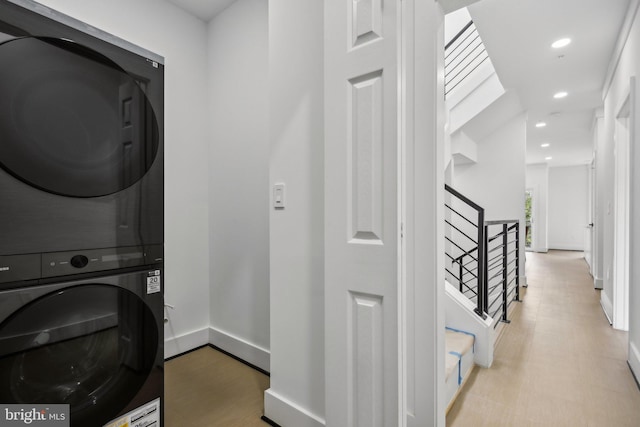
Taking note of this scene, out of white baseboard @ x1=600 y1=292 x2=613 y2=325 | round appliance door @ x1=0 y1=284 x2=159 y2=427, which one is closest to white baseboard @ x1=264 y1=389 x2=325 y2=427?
round appliance door @ x1=0 y1=284 x2=159 y2=427

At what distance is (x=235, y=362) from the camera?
228 cm

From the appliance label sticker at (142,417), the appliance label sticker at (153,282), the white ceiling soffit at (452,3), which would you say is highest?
the white ceiling soffit at (452,3)

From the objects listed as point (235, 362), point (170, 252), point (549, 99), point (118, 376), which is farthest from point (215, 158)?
point (549, 99)

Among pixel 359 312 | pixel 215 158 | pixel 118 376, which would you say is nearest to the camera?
pixel 118 376

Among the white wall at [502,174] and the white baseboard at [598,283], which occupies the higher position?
the white wall at [502,174]

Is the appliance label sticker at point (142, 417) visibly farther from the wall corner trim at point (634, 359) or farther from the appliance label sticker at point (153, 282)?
the wall corner trim at point (634, 359)

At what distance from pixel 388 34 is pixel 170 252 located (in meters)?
2.05

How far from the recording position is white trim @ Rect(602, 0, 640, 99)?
2439mm

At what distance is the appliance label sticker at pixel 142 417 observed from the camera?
1036 millimetres

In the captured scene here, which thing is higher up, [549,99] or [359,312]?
[549,99]

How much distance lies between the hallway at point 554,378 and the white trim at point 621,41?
104 inches

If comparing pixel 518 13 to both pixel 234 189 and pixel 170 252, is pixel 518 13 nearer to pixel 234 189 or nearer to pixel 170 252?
pixel 234 189

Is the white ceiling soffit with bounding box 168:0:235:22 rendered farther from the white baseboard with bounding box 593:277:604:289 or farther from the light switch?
the white baseboard with bounding box 593:277:604:289

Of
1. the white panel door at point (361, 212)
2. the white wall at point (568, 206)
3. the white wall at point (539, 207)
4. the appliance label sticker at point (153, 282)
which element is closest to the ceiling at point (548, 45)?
the white panel door at point (361, 212)
